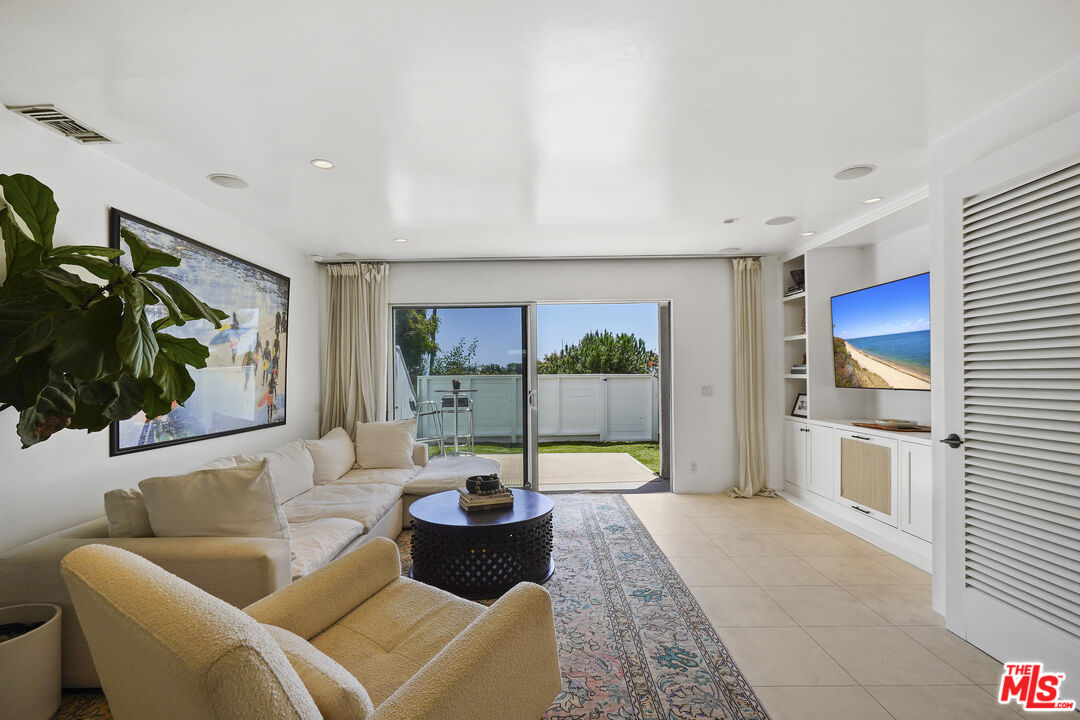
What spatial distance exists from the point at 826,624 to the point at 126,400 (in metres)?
3.09

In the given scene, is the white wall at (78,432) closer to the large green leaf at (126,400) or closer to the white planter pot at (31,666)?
the white planter pot at (31,666)

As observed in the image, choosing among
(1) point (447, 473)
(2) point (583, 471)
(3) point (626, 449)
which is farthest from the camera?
(3) point (626, 449)

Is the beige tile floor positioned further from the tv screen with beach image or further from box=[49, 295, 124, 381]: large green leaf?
box=[49, 295, 124, 381]: large green leaf

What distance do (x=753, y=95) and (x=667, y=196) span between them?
128 centimetres

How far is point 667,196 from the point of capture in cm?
349

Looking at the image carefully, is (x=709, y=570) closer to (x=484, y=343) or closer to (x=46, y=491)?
(x=484, y=343)

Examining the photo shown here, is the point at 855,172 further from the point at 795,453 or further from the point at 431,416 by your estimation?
the point at 431,416

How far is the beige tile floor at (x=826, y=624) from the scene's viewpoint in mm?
2086

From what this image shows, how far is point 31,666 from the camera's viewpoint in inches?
74.6

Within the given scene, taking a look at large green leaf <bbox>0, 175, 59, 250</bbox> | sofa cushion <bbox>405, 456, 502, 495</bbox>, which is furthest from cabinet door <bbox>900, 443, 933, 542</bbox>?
large green leaf <bbox>0, 175, 59, 250</bbox>

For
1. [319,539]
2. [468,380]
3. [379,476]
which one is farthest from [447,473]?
[319,539]

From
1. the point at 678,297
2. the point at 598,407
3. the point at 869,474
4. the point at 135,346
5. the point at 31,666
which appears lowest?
the point at 31,666

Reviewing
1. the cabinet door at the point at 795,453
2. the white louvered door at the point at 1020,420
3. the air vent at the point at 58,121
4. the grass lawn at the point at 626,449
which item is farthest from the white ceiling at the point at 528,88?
the grass lawn at the point at 626,449

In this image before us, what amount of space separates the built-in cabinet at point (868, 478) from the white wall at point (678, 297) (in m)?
0.74
